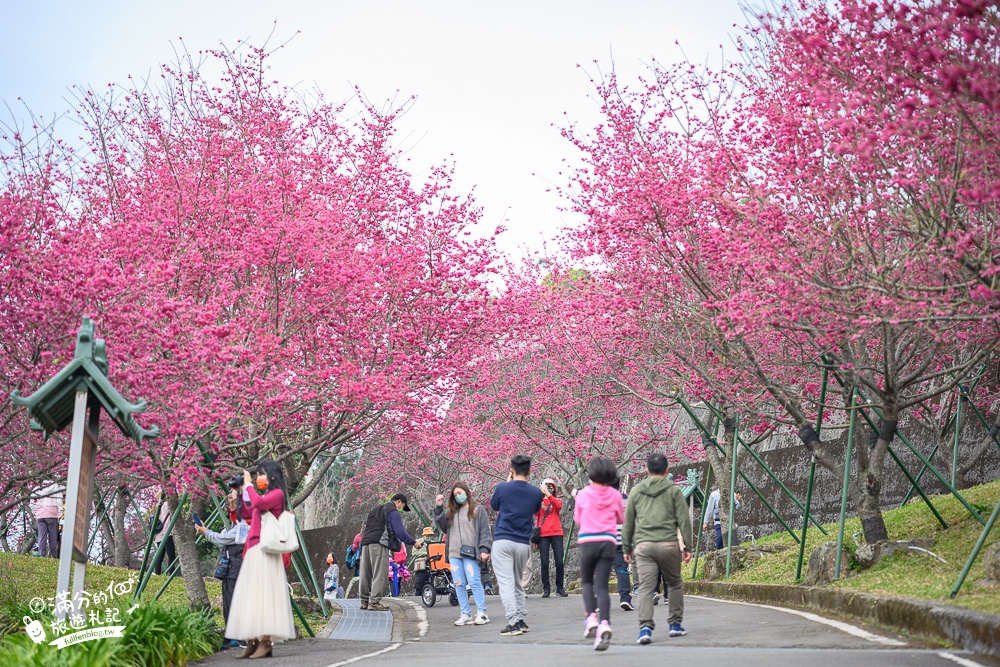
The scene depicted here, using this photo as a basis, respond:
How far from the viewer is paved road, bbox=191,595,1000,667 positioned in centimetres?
811

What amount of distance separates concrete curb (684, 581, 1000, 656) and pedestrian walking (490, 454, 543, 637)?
331 centimetres

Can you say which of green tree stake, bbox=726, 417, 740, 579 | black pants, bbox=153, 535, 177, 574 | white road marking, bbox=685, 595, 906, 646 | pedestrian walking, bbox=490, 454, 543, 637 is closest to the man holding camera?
pedestrian walking, bbox=490, 454, 543, 637

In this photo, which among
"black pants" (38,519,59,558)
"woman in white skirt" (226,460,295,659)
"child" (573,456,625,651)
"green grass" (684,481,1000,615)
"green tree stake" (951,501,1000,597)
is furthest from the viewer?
"black pants" (38,519,59,558)

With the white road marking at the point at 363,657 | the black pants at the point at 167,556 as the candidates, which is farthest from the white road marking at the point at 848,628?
the black pants at the point at 167,556

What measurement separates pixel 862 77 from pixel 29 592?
47.5 ft

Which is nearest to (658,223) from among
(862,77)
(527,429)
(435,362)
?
(435,362)

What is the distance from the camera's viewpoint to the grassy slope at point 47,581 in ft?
55.6

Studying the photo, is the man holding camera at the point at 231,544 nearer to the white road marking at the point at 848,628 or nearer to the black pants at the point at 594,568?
the black pants at the point at 594,568

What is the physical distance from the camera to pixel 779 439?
30656 mm

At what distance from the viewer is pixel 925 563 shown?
12.8m

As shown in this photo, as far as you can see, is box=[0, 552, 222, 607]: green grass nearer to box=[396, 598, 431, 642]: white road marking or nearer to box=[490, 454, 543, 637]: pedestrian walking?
box=[396, 598, 431, 642]: white road marking

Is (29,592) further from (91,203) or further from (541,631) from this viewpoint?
(541,631)

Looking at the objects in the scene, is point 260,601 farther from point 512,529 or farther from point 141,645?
point 512,529

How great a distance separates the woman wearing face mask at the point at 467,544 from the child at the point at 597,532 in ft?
12.0
